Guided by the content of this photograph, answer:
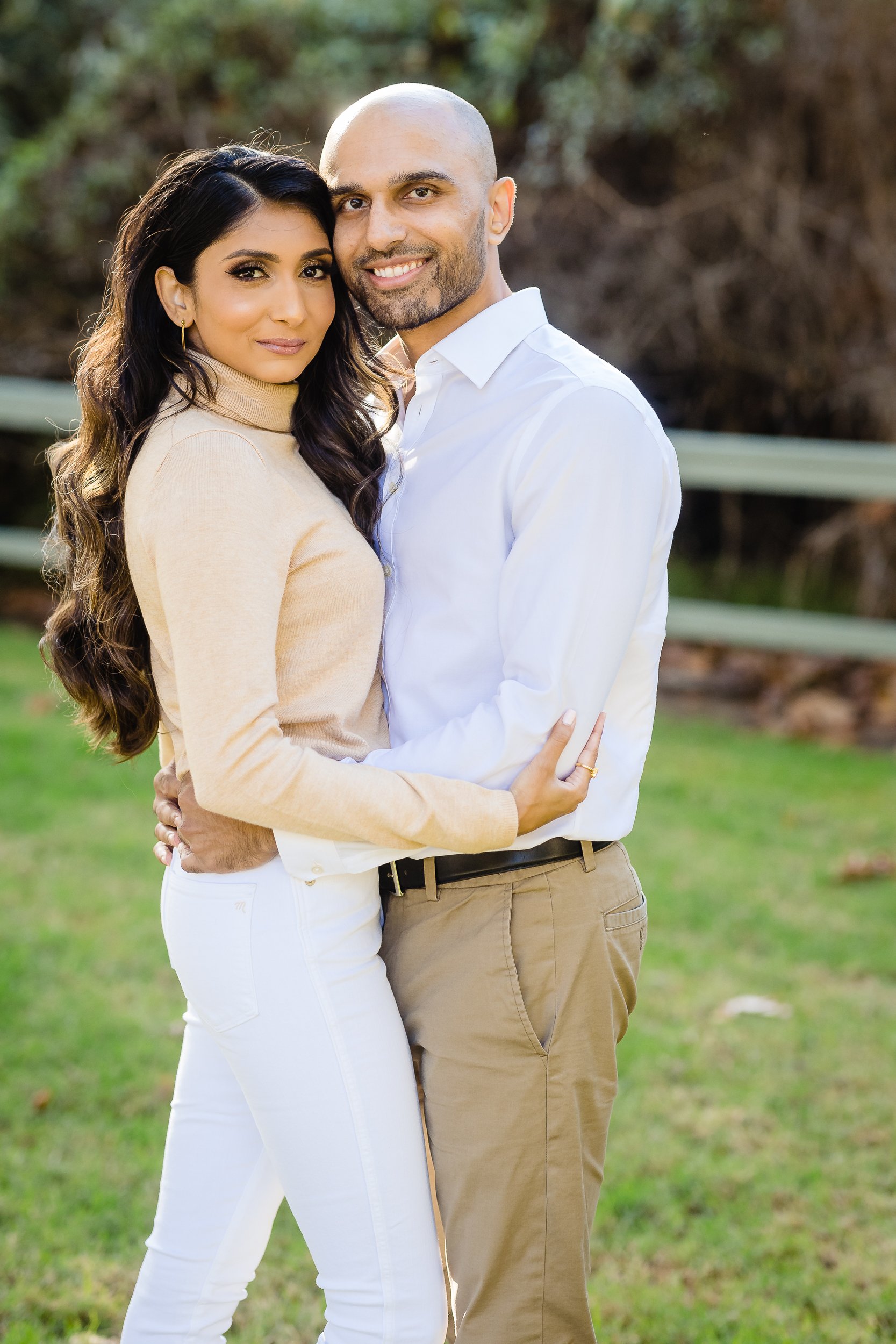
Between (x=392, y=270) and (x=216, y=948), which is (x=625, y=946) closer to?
(x=216, y=948)

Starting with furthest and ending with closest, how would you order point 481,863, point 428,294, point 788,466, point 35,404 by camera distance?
point 35,404, point 788,466, point 428,294, point 481,863

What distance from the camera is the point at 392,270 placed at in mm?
2307

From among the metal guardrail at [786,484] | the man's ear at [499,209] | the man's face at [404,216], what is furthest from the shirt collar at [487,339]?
the metal guardrail at [786,484]

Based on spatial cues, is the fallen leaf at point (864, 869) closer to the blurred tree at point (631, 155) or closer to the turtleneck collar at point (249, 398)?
the blurred tree at point (631, 155)

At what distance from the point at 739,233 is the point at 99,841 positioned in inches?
192

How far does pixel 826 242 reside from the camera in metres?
7.33

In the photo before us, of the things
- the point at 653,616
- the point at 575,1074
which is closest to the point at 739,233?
the point at 653,616

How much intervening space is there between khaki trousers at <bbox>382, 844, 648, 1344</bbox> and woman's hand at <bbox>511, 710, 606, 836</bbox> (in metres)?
0.14

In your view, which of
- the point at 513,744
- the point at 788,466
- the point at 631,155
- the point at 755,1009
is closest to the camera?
the point at 513,744

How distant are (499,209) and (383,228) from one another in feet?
1.01

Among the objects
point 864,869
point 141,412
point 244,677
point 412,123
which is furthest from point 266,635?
point 864,869

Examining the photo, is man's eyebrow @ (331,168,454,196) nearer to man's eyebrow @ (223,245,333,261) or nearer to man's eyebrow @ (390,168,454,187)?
man's eyebrow @ (390,168,454,187)

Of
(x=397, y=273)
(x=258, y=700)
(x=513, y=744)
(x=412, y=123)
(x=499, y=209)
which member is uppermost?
(x=412, y=123)

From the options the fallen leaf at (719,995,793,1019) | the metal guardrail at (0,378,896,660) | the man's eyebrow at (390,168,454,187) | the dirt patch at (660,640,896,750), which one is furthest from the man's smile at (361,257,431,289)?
the dirt patch at (660,640,896,750)
